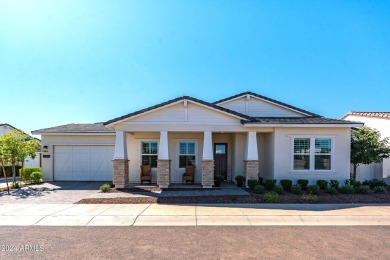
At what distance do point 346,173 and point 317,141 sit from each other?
2.21 meters

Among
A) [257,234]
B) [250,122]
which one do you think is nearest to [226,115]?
[250,122]

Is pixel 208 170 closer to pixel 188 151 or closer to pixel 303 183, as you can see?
pixel 188 151

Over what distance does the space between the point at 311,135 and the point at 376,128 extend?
14.3m

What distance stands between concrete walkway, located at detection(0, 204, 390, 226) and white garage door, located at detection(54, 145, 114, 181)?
6908 millimetres

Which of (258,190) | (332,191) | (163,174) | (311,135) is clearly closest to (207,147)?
(163,174)

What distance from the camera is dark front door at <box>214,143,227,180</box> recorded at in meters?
16.0

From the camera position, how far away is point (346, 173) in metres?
12.9

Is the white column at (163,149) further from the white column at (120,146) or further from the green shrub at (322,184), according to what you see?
the green shrub at (322,184)

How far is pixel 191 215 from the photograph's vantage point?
7.83 m

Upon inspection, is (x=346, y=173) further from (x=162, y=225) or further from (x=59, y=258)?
(x=59, y=258)

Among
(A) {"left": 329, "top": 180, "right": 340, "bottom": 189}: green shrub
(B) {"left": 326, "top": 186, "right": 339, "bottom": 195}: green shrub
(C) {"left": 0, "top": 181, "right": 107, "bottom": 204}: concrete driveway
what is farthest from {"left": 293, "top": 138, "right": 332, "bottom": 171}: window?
(C) {"left": 0, "top": 181, "right": 107, "bottom": 204}: concrete driveway

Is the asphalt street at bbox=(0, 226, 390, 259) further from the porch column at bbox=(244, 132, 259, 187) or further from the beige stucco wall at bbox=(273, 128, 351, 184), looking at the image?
the beige stucco wall at bbox=(273, 128, 351, 184)

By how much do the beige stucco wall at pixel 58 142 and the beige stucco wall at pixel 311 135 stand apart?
10299 millimetres

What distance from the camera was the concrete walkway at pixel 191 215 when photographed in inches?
282
